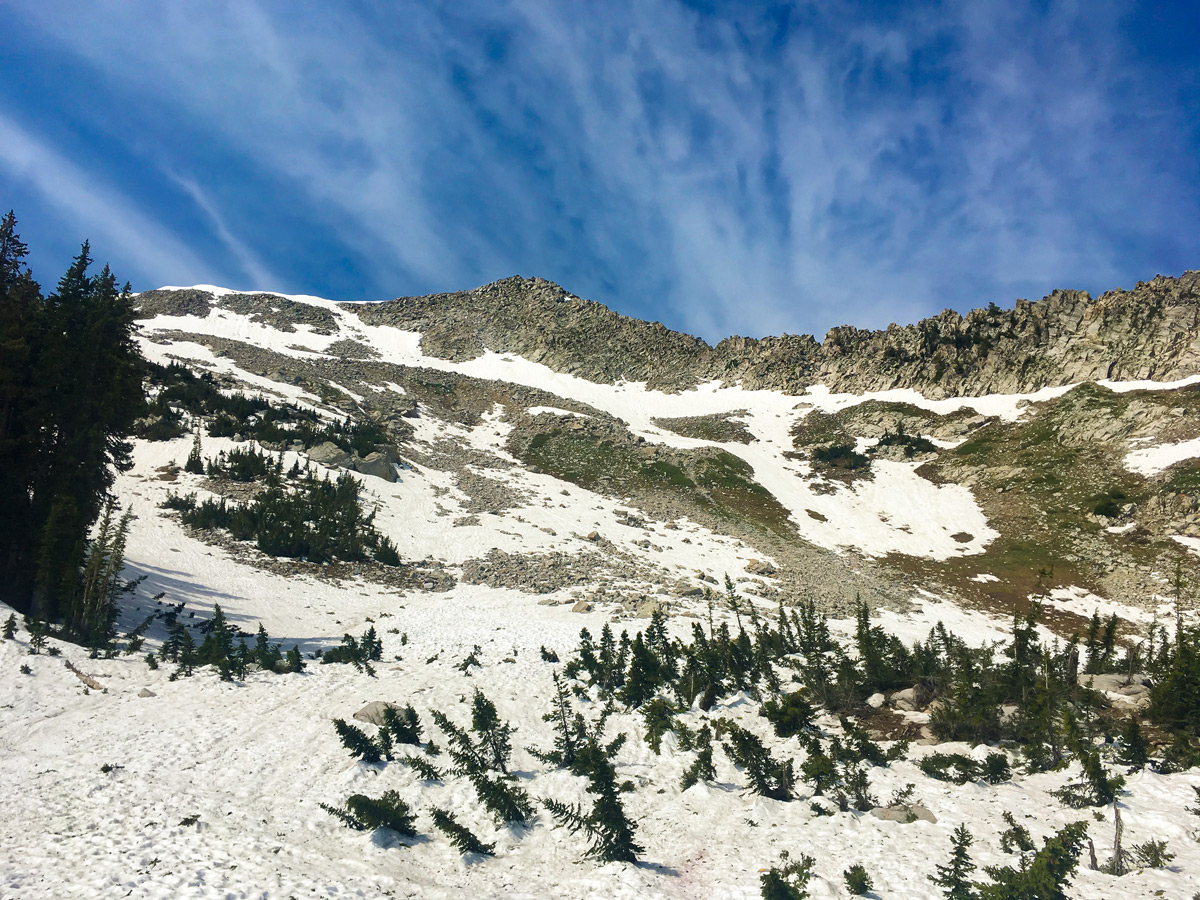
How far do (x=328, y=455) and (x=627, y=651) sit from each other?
34.3m

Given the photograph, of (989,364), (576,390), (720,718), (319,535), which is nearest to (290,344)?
(576,390)

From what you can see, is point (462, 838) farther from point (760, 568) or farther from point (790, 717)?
point (760, 568)

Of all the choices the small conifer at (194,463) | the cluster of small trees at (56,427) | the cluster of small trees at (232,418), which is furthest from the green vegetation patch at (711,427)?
the cluster of small trees at (56,427)

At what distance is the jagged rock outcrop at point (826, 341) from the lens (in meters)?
68.2

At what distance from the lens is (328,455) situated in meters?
43.9

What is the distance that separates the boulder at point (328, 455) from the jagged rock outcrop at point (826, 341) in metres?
62.5

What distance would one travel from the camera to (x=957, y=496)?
187 feet

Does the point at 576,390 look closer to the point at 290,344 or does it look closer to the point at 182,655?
the point at 290,344

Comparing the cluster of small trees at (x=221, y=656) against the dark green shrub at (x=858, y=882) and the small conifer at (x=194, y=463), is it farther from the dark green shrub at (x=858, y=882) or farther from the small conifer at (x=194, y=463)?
the small conifer at (x=194, y=463)

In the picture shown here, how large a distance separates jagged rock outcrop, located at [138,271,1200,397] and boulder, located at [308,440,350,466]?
2459 inches

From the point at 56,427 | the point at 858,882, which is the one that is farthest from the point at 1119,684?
the point at 56,427

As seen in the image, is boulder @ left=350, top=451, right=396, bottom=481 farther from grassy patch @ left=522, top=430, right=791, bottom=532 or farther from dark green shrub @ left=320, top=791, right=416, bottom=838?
dark green shrub @ left=320, top=791, right=416, bottom=838

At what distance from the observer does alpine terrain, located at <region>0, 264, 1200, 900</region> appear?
26.6ft

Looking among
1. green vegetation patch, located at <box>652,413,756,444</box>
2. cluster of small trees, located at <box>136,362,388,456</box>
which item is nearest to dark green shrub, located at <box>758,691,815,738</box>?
cluster of small trees, located at <box>136,362,388,456</box>
